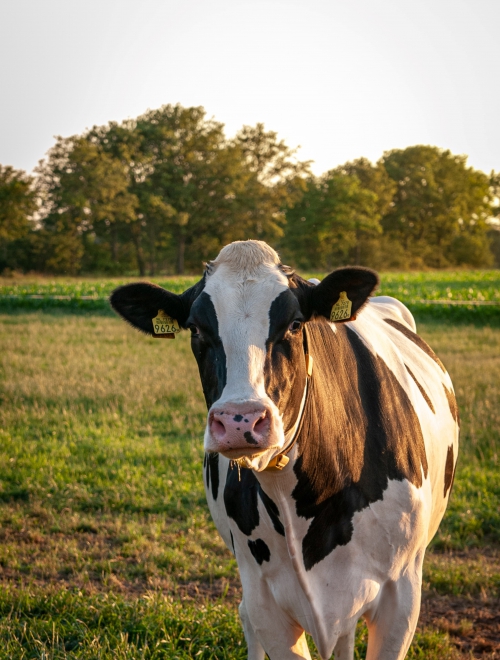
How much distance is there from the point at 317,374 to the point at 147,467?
4.37 m

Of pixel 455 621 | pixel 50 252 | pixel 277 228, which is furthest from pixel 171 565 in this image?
pixel 277 228

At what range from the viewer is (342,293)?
2688mm

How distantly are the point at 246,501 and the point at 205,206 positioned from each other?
56.5 m

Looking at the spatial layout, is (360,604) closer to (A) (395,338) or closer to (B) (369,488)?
Answer: (B) (369,488)

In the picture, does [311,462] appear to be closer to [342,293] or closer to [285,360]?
[285,360]

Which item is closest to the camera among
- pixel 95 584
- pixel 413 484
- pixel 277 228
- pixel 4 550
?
pixel 413 484

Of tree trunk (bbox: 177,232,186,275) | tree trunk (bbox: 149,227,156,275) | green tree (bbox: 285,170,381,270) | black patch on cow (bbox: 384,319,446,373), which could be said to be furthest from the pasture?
green tree (bbox: 285,170,381,270)

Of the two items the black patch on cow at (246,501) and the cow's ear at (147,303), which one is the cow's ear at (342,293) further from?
the black patch on cow at (246,501)

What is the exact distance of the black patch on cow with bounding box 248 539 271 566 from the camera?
2803mm

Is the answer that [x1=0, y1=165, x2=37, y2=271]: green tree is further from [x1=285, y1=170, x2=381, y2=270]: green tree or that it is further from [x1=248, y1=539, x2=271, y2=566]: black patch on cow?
[x1=248, y1=539, x2=271, y2=566]: black patch on cow

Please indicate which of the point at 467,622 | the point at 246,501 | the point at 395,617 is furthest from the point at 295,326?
the point at 467,622

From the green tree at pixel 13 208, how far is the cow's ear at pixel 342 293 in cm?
4635

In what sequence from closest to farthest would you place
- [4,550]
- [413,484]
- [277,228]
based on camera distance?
[413,484], [4,550], [277,228]

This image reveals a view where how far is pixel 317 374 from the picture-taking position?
2.73 meters
